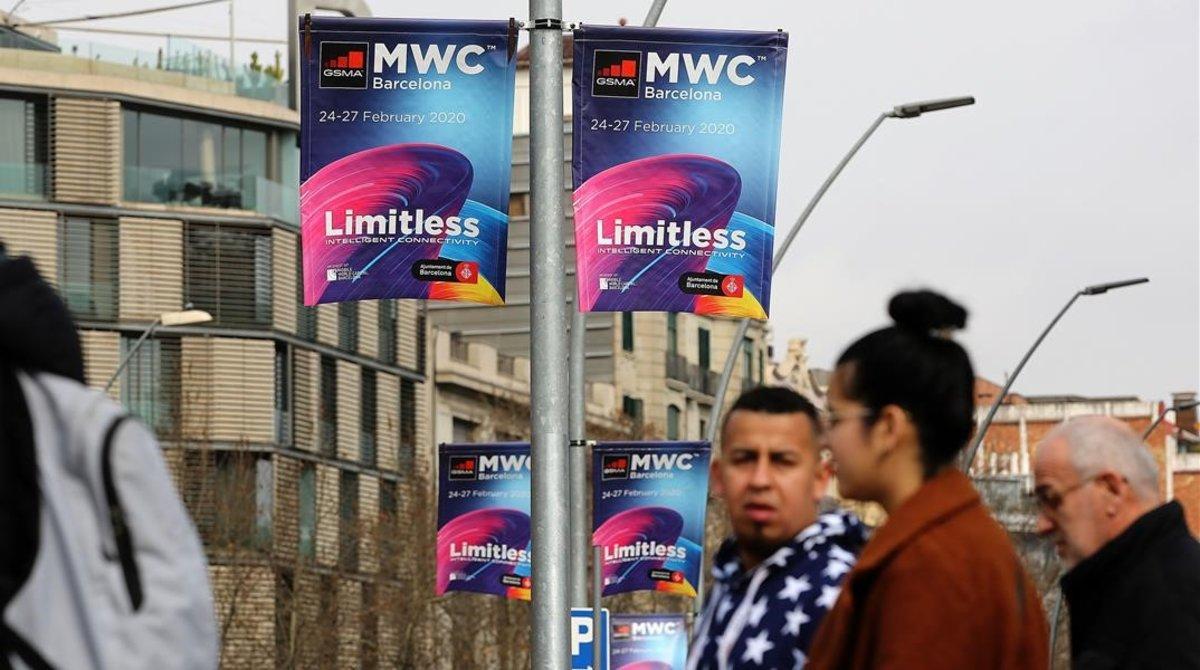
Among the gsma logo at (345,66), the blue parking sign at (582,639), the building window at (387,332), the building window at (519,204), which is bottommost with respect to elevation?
the blue parking sign at (582,639)

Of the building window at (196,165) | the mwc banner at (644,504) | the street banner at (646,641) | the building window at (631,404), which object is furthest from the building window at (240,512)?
the mwc banner at (644,504)

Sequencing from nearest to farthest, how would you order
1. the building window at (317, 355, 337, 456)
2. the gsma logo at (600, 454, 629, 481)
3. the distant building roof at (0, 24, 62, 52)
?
1. the gsma logo at (600, 454, 629, 481)
2. the distant building roof at (0, 24, 62, 52)
3. the building window at (317, 355, 337, 456)

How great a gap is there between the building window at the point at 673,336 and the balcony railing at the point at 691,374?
0.40 ft

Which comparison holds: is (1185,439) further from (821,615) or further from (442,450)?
(821,615)

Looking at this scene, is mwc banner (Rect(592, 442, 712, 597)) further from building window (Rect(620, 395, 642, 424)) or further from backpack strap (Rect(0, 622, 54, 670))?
building window (Rect(620, 395, 642, 424))

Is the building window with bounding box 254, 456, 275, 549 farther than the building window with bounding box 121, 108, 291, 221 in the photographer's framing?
No

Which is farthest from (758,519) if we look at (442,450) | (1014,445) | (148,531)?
(1014,445)

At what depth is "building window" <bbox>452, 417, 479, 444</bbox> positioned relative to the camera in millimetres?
75250

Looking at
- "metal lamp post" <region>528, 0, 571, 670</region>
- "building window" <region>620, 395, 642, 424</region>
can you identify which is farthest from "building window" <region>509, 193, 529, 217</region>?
"metal lamp post" <region>528, 0, 571, 670</region>

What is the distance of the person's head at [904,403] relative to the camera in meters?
5.77

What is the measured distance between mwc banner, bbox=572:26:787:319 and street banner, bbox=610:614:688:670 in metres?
17.9

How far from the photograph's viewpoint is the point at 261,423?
223ft

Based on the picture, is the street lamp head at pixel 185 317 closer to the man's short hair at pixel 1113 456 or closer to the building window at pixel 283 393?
the building window at pixel 283 393

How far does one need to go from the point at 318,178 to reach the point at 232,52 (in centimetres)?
5743
